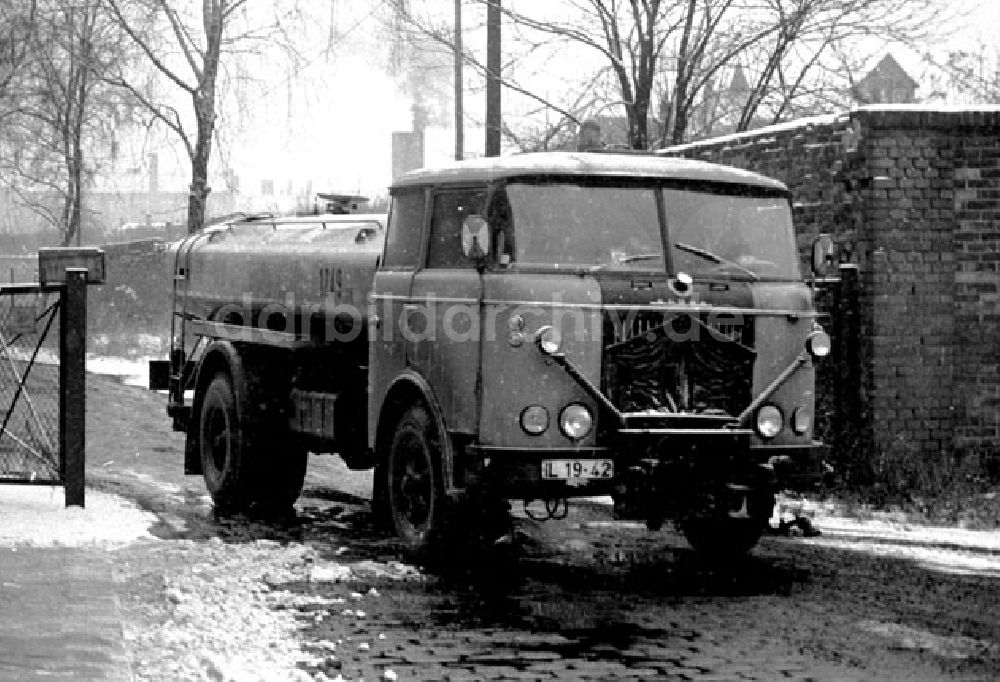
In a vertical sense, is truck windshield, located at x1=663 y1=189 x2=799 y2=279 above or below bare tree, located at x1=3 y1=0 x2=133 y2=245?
below

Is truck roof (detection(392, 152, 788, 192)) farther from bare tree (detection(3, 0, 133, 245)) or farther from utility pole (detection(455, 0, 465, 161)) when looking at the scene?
bare tree (detection(3, 0, 133, 245))

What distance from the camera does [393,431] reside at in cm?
1138

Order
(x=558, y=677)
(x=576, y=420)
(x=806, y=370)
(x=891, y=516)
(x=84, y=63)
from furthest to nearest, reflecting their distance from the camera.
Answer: (x=84, y=63) → (x=891, y=516) → (x=806, y=370) → (x=576, y=420) → (x=558, y=677)

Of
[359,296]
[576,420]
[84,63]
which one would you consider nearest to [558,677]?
[576,420]

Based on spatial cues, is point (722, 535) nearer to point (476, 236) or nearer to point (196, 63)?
point (476, 236)

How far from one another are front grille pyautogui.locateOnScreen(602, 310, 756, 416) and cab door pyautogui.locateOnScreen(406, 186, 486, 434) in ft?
2.58

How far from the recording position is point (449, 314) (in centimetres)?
1061

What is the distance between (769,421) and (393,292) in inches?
97.6

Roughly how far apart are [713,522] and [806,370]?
1.21 m

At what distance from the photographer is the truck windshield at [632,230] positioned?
10.3m

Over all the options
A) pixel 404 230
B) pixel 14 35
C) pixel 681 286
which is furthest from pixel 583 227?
pixel 14 35

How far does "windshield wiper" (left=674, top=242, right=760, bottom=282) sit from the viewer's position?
413 inches

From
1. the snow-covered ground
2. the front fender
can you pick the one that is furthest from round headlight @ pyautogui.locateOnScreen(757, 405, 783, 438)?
the snow-covered ground

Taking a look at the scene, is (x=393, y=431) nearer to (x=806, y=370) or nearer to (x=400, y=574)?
(x=400, y=574)
